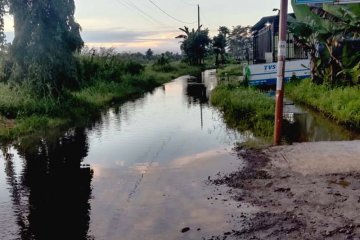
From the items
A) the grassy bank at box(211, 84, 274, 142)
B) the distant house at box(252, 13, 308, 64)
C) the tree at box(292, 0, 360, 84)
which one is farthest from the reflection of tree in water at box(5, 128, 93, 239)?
the distant house at box(252, 13, 308, 64)

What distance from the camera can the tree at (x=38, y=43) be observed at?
14.9 meters

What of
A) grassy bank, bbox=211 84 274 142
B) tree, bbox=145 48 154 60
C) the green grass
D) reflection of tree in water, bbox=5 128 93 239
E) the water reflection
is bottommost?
reflection of tree in water, bbox=5 128 93 239

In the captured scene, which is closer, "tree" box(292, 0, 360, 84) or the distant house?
"tree" box(292, 0, 360, 84)

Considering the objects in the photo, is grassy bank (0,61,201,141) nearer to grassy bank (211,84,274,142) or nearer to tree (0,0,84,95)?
tree (0,0,84,95)

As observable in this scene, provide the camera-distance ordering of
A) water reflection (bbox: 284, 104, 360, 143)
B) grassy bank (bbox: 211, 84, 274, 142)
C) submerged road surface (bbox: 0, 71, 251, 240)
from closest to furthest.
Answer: submerged road surface (bbox: 0, 71, 251, 240) → water reflection (bbox: 284, 104, 360, 143) → grassy bank (bbox: 211, 84, 274, 142)

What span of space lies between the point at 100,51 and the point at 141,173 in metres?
21.7

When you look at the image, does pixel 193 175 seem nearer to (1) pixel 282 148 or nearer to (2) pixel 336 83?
(1) pixel 282 148

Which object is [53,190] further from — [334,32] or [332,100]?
[334,32]

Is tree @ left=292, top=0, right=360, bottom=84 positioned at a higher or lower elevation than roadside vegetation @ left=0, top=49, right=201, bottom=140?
higher

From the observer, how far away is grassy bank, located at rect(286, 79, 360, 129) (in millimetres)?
11758

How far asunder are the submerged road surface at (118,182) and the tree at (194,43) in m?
43.3

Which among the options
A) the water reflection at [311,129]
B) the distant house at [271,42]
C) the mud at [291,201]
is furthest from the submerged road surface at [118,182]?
the distant house at [271,42]

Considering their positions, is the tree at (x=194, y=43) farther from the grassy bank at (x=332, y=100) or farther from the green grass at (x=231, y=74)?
the grassy bank at (x=332, y=100)

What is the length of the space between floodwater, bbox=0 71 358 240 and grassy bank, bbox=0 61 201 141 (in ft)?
2.48
